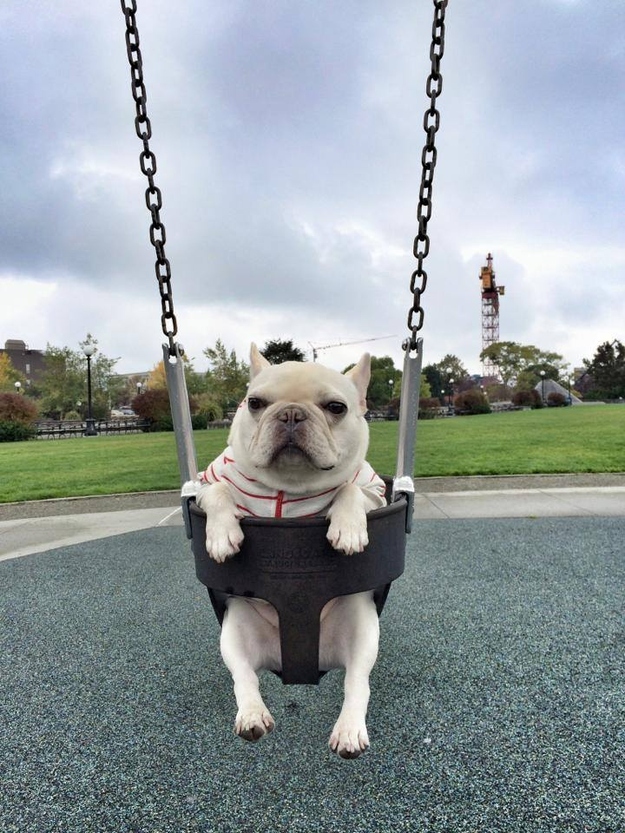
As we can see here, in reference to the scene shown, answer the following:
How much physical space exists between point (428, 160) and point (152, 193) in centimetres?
101

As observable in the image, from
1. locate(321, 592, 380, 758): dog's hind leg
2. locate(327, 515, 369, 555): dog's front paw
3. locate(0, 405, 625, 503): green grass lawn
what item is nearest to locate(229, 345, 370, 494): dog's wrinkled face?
locate(327, 515, 369, 555): dog's front paw

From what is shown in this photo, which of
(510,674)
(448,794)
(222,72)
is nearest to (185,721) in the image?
(448,794)

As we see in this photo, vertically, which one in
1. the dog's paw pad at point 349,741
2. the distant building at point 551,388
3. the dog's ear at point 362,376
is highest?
the distant building at point 551,388

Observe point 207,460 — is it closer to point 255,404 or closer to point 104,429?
point 255,404

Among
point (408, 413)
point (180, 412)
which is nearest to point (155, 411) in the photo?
point (180, 412)

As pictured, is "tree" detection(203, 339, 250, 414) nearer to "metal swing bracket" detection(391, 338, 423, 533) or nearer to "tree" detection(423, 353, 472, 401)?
"metal swing bracket" detection(391, 338, 423, 533)

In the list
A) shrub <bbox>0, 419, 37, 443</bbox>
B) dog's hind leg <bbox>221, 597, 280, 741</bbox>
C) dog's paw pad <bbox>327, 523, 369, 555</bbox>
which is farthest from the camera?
shrub <bbox>0, 419, 37, 443</bbox>

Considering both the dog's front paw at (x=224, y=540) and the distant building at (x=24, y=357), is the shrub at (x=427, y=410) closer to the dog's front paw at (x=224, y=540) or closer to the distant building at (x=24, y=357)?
the dog's front paw at (x=224, y=540)

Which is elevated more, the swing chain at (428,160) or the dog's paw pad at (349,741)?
the swing chain at (428,160)

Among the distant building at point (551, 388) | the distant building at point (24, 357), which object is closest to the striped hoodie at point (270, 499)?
the distant building at point (551, 388)

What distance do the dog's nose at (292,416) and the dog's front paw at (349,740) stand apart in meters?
0.91

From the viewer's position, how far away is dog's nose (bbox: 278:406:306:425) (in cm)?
158

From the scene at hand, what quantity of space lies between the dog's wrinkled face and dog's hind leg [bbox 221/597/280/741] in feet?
1.65

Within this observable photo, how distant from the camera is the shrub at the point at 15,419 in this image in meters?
22.0
